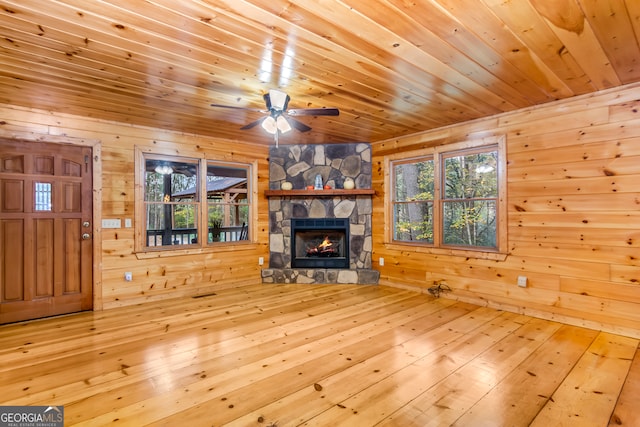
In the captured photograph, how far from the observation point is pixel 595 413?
1862 mm

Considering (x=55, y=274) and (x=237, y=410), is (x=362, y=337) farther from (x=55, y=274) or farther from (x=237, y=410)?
(x=55, y=274)

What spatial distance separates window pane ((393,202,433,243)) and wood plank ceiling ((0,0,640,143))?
1.68m

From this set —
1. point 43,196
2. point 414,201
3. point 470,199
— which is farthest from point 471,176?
point 43,196

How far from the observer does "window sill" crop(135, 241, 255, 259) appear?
4348 millimetres

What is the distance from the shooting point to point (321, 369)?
2395 millimetres

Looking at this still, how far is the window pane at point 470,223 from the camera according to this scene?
163 inches

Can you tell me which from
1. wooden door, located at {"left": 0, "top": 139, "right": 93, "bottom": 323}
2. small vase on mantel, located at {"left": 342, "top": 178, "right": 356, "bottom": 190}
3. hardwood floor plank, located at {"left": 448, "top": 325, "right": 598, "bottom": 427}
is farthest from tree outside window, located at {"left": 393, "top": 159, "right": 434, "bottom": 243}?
wooden door, located at {"left": 0, "top": 139, "right": 93, "bottom": 323}

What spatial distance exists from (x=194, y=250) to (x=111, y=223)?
1.14 m

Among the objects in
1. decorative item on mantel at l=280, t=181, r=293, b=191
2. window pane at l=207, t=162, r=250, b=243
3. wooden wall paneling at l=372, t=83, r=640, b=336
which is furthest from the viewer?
window pane at l=207, t=162, r=250, b=243

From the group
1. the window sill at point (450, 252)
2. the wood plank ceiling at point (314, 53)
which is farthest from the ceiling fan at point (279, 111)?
the window sill at point (450, 252)

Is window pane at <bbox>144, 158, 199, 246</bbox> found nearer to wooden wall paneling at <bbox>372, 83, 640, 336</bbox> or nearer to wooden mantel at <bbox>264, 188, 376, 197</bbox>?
wooden mantel at <bbox>264, 188, 376, 197</bbox>

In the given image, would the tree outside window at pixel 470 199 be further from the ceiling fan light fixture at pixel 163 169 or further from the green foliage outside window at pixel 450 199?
the ceiling fan light fixture at pixel 163 169

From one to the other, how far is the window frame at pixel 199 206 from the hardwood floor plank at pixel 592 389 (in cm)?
437

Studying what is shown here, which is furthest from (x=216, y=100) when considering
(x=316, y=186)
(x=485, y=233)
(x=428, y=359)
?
(x=485, y=233)
